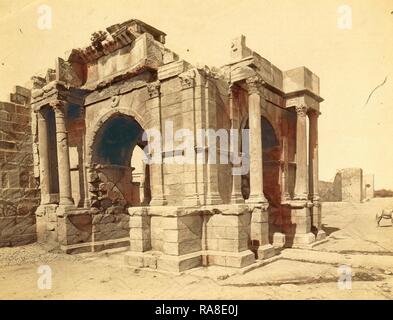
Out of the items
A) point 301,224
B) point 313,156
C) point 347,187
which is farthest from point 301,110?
point 347,187

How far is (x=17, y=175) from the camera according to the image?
35.9 ft

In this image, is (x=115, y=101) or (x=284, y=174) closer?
(x=115, y=101)

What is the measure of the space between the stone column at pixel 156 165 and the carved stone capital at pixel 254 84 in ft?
8.91

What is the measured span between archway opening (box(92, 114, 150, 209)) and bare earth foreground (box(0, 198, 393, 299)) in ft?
7.96

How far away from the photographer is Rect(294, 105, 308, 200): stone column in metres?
11.5

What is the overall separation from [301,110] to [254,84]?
3305 mm

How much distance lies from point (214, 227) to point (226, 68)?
4979 millimetres

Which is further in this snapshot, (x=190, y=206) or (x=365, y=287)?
(x=190, y=206)

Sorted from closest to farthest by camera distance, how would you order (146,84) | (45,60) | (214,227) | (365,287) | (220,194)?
(365,287), (214,227), (220,194), (146,84), (45,60)

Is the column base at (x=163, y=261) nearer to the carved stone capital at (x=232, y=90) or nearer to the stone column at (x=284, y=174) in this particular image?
the carved stone capital at (x=232, y=90)

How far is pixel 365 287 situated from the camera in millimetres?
5816

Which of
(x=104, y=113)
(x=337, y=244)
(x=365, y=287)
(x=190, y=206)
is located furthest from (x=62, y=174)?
(x=337, y=244)

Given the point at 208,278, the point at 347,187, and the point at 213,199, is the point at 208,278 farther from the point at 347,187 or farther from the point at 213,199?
the point at 347,187
